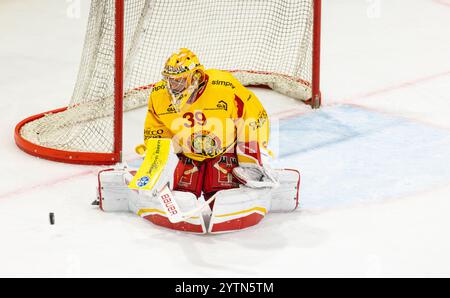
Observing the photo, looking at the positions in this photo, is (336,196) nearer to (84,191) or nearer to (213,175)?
(213,175)

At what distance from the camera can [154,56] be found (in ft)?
25.3

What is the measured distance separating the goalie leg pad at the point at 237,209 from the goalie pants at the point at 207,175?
0.09 meters

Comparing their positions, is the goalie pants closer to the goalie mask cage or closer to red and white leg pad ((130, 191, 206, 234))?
red and white leg pad ((130, 191, 206, 234))

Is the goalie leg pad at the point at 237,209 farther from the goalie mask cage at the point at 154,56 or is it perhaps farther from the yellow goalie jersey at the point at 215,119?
the goalie mask cage at the point at 154,56

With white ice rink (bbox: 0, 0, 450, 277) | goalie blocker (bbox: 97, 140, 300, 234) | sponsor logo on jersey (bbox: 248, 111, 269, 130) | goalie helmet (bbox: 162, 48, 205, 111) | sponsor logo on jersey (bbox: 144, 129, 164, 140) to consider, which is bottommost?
white ice rink (bbox: 0, 0, 450, 277)

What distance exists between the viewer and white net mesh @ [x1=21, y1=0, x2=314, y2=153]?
652cm

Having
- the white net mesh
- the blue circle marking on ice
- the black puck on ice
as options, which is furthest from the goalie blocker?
the white net mesh

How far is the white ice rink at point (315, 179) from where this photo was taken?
529cm

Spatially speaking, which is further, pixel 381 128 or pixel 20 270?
pixel 381 128

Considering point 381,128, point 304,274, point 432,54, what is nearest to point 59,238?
point 304,274

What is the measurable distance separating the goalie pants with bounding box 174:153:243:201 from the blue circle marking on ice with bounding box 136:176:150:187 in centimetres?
33

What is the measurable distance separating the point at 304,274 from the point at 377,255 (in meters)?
0.39
